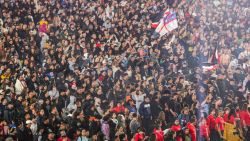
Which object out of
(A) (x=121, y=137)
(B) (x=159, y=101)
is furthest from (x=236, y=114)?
(A) (x=121, y=137)

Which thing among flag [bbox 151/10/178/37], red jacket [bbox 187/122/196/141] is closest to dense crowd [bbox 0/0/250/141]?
red jacket [bbox 187/122/196/141]

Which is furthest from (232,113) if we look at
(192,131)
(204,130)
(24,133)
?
(24,133)

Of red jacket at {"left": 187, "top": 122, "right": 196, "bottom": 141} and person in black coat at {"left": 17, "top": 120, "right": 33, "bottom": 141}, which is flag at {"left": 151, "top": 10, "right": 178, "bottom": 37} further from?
person in black coat at {"left": 17, "top": 120, "right": 33, "bottom": 141}

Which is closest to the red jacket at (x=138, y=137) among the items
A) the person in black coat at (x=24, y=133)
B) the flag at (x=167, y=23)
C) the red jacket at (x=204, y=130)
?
the red jacket at (x=204, y=130)

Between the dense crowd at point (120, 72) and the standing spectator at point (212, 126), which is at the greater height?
the dense crowd at point (120, 72)

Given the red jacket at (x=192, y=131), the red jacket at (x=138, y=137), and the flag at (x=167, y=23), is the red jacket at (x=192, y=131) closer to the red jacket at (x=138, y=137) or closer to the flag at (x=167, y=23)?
the red jacket at (x=138, y=137)

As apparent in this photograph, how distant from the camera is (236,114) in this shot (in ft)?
51.9

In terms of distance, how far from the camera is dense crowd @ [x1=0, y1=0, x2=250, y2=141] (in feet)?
51.0

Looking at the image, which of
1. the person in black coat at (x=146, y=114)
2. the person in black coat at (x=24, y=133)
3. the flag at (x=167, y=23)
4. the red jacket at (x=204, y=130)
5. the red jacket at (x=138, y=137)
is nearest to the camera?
the person in black coat at (x=24, y=133)

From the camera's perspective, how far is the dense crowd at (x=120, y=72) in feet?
51.0

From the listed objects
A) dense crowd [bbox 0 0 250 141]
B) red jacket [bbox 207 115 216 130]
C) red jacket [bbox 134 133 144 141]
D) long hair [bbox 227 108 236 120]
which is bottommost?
red jacket [bbox 134 133 144 141]

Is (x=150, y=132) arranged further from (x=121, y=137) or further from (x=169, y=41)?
(x=169, y=41)

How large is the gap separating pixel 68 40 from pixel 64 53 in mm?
901

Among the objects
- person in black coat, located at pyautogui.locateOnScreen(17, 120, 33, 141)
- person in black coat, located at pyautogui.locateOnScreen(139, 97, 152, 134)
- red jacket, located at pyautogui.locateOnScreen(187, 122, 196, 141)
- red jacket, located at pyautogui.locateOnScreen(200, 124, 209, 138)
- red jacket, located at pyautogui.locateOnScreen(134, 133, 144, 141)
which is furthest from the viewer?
person in black coat, located at pyautogui.locateOnScreen(139, 97, 152, 134)
